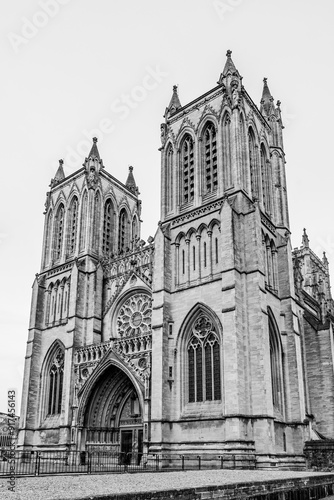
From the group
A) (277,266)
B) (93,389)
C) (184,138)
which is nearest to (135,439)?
(93,389)

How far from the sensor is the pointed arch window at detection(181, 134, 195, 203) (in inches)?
1351

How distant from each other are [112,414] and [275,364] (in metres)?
11.7

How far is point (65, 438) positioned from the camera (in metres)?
32.9

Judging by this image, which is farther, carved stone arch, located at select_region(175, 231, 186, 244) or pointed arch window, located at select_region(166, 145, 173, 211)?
pointed arch window, located at select_region(166, 145, 173, 211)

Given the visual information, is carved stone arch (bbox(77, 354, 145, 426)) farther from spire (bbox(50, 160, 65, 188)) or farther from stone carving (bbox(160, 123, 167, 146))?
spire (bbox(50, 160, 65, 188))

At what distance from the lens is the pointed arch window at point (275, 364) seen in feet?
94.5

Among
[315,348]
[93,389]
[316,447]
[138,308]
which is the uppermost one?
[138,308]

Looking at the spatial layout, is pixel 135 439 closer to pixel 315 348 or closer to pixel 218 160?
pixel 315 348

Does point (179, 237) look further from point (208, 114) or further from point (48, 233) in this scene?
point (48, 233)

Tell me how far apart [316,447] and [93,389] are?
15822mm

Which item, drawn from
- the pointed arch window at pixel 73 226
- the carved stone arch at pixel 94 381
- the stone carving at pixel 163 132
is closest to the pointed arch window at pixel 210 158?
the stone carving at pixel 163 132

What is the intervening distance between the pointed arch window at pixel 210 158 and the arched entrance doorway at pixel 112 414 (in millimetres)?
13697

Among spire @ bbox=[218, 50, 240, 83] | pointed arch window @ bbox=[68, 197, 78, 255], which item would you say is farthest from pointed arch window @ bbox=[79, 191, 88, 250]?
spire @ bbox=[218, 50, 240, 83]

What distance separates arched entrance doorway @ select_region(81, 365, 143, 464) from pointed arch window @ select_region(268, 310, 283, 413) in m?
8.79
